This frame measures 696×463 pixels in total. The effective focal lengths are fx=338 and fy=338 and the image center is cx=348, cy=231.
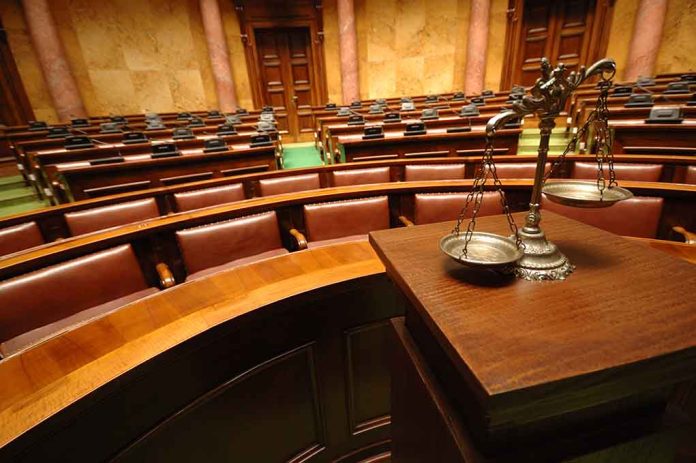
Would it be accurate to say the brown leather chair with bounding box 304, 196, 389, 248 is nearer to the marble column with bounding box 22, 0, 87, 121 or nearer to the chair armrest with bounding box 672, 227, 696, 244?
the chair armrest with bounding box 672, 227, 696, 244

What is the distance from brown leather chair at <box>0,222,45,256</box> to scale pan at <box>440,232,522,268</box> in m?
2.39

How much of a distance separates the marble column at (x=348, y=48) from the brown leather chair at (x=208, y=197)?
6.65 meters

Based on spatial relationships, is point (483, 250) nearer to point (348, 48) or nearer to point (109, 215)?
point (109, 215)

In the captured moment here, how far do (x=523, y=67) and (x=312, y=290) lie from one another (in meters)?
10.5

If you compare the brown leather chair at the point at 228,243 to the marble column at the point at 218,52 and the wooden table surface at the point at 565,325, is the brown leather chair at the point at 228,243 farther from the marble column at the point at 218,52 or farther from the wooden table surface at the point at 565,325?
the marble column at the point at 218,52

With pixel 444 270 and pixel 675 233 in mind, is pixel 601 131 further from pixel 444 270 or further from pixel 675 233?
pixel 675 233

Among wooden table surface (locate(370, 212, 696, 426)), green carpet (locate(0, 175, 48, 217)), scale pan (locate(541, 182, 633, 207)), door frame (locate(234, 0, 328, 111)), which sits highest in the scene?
door frame (locate(234, 0, 328, 111))

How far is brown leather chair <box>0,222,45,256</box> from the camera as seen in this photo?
1862mm

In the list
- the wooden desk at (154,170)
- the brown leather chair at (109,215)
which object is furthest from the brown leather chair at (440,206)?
the wooden desk at (154,170)

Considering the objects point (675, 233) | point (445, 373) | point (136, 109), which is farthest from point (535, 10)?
point (445, 373)

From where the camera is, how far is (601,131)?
0.70 metres

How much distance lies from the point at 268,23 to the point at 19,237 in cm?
874

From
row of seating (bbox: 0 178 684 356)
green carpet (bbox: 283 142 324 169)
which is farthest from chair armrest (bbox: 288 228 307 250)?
green carpet (bbox: 283 142 324 169)

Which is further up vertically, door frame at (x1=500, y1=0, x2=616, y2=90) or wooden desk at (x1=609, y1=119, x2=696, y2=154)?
door frame at (x1=500, y1=0, x2=616, y2=90)
